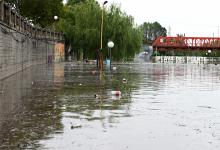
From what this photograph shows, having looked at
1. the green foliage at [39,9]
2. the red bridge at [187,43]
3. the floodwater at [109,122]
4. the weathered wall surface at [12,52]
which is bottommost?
the floodwater at [109,122]

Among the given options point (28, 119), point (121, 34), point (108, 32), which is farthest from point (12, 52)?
point (121, 34)

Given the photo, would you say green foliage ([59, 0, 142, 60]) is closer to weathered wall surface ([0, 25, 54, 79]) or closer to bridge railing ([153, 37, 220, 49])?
weathered wall surface ([0, 25, 54, 79])

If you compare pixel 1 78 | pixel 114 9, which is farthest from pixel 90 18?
pixel 1 78

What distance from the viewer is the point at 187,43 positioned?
103438 mm

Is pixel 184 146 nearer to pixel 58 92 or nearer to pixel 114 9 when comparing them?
pixel 58 92

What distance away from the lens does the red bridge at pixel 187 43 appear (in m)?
101

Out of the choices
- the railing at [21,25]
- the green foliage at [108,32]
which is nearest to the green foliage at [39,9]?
the railing at [21,25]

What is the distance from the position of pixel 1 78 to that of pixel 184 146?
699 inches

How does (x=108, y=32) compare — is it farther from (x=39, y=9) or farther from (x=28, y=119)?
(x=28, y=119)

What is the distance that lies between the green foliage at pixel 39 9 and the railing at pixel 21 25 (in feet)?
9.56

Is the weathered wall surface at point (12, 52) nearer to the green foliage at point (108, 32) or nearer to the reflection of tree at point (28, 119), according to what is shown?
the reflection of tree at point (28, 119)

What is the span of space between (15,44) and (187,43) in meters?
74.4

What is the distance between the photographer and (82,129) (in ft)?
31.6

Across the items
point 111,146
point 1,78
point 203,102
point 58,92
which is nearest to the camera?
point 111,146
